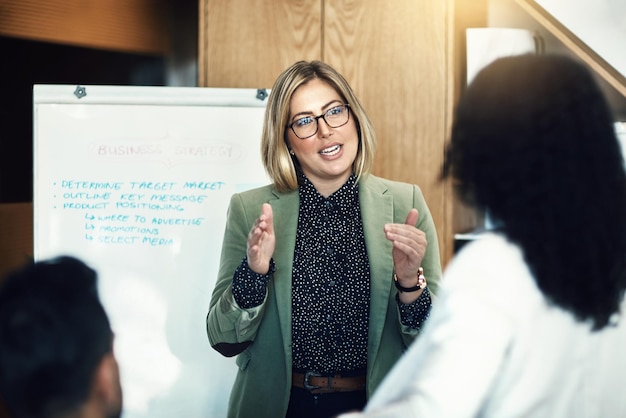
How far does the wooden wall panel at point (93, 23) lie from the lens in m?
2.30

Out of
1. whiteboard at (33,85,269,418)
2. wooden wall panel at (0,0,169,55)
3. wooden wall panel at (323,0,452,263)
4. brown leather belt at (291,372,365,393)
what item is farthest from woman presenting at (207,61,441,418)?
wooden wall panel at (0,0,169,55)

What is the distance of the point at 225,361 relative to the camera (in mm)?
2016

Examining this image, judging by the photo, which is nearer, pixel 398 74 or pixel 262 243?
pixel 262 243

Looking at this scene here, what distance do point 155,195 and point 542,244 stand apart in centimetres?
132

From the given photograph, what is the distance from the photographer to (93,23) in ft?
7.84

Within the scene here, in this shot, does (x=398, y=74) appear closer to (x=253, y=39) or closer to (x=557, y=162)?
(x=253, y=39)

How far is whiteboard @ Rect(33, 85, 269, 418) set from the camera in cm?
202

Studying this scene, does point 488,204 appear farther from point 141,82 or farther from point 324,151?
point 141,82

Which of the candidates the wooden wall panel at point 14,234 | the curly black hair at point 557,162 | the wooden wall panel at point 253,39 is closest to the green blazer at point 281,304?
the curly black hair at point 557,162

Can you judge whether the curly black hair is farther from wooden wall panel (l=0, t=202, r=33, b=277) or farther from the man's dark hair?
wooden wall panel (l=0, t=202, r=33, b=277)

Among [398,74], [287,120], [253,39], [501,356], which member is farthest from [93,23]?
[501,356]

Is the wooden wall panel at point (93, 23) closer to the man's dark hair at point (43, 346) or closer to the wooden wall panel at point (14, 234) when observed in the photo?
the wooden wall panel at point (14, 234)

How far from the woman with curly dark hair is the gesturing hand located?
292 mm

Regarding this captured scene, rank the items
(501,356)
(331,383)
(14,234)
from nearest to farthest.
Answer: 1. (501,356)
2. (331,383)
3. (14,234)
